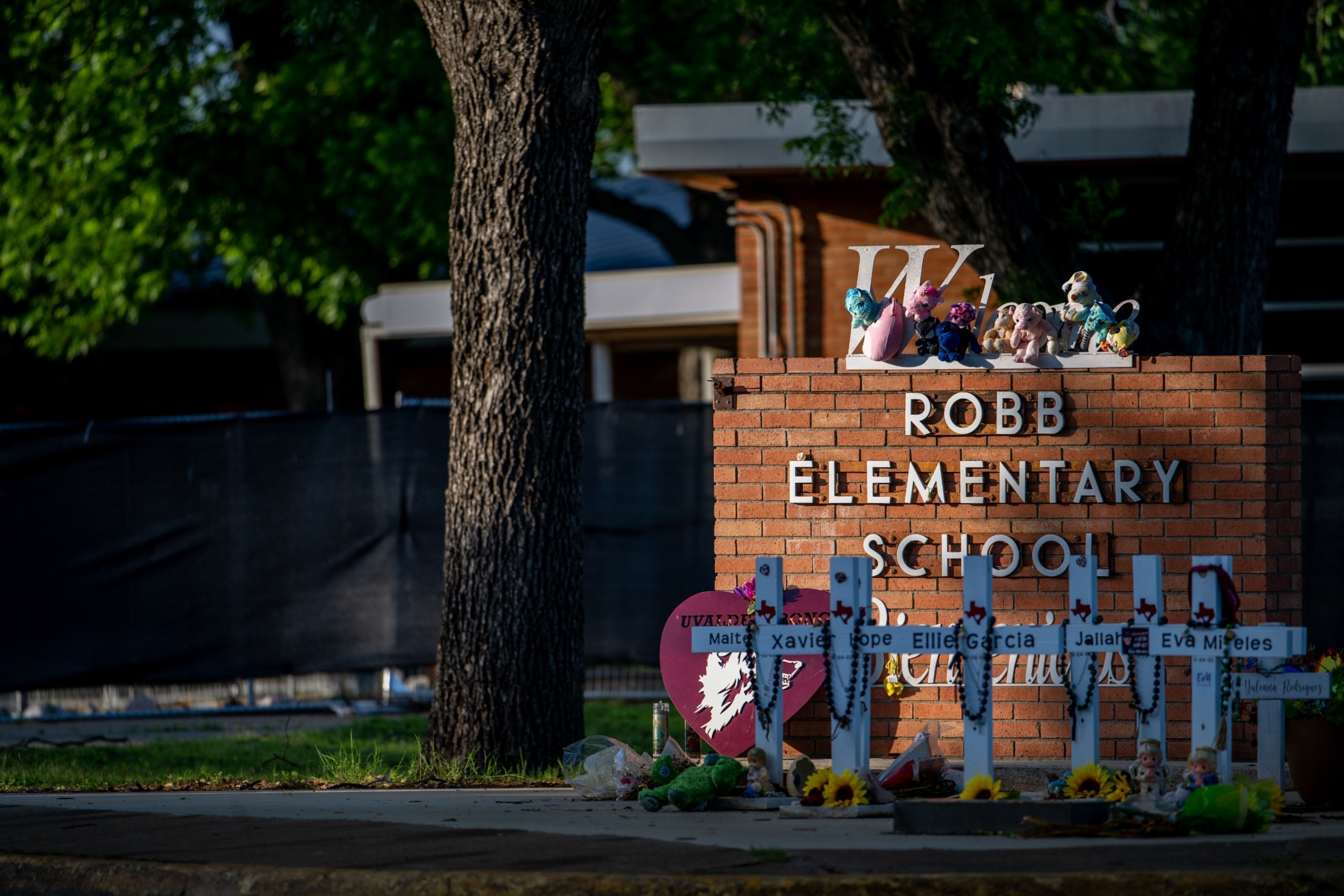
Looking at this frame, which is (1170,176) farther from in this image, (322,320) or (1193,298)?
(322,320)

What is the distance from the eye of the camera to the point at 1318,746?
20.1 ft

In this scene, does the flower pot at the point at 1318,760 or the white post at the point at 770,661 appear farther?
the white post at the point at 770,661

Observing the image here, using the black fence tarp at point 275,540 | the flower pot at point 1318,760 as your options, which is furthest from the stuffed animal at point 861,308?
the black fence tarp at point 275,540

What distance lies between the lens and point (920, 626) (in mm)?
6039

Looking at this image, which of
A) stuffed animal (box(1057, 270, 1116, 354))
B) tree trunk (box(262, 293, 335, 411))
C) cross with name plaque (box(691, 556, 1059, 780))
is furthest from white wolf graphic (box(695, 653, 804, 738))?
tree trunk (box(262, 293, 335, 411))

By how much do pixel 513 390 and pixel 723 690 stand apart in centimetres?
189

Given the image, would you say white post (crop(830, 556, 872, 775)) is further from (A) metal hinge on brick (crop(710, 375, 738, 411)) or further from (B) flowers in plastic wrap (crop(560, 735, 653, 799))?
(A) metal hinge on brick (crop(710, 375, 738, 411))

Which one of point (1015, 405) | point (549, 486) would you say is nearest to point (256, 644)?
point (549, 486)

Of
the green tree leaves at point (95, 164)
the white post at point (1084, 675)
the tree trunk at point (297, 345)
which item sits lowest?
the white post at point (1084, 675)

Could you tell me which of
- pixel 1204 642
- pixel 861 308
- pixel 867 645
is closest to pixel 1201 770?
pixel 1204 642

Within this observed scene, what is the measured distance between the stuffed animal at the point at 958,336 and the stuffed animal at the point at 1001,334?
61 mm

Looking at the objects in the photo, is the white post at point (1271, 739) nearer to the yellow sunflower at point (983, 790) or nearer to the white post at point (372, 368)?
the yellow sunflower at point (983, 790)

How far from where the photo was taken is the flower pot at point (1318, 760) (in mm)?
6090

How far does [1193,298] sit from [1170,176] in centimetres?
362
